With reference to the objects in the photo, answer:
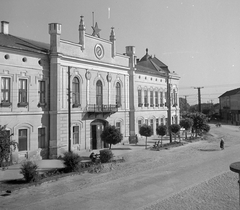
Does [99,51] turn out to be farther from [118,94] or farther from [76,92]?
[118,94]

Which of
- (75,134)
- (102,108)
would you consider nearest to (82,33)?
(102,108)

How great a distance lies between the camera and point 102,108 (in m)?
26.6

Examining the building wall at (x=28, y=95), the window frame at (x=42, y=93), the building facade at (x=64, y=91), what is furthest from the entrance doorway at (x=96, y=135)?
the window frame at (x=42, y=93)

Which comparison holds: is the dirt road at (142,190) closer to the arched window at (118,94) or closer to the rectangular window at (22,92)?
the rectangular window at (22,92)

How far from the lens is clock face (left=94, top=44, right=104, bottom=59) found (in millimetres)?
26594

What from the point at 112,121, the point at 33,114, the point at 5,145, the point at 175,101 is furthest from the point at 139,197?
the point at 175,101

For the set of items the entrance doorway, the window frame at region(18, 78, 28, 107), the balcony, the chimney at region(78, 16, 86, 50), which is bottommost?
the entrance doorway

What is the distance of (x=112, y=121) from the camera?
28891 mm

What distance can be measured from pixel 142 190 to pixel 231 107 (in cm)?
7265

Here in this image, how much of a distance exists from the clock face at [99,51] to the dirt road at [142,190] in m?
12.3

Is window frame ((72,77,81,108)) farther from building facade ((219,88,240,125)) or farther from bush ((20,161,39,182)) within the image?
building facade ((219,88,240,125))

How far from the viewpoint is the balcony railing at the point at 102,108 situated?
25875 mm

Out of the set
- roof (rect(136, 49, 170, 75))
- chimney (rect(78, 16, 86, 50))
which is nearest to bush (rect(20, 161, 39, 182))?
chimney (rect(78, 16, 86, 50))

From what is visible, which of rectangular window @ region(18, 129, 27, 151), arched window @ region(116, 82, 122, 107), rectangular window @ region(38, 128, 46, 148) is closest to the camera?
rectangular window @ region(18, 129, 27, 151)
